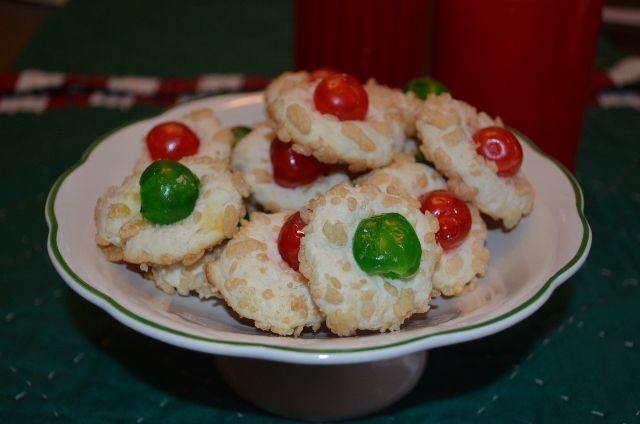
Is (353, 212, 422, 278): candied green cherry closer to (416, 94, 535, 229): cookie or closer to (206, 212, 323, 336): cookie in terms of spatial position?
(206, 212, 323, 336): cookie

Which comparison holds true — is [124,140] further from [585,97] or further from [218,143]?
[585,97]

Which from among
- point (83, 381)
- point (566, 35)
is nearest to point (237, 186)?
point (83, 381)

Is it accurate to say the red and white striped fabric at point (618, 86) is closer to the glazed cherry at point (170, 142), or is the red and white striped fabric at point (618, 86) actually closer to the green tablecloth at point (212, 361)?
the green tablecloth at point (212, 361)

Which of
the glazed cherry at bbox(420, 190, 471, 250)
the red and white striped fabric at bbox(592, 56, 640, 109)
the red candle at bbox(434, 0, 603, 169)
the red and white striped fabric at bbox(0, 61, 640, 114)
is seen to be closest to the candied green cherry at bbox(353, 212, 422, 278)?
the glazed cherry at bbox(420, 190, 471, 250)

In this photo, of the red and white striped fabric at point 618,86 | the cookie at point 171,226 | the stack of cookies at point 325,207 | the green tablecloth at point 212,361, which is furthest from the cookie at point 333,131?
the red and white striped fabric at point 618,86

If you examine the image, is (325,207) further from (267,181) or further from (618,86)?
(618,86)
